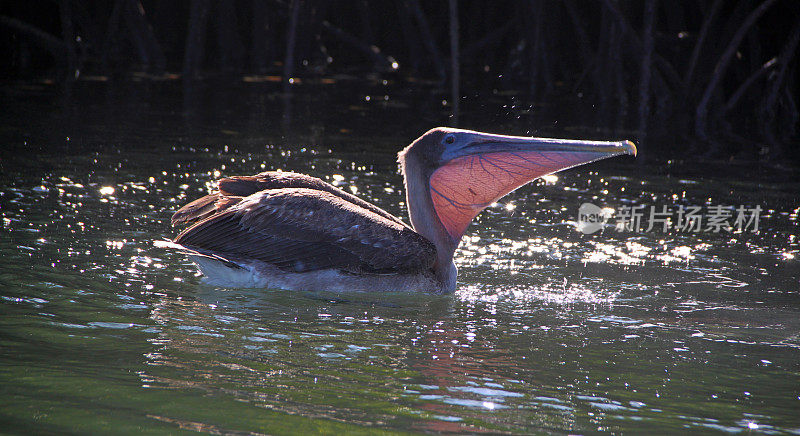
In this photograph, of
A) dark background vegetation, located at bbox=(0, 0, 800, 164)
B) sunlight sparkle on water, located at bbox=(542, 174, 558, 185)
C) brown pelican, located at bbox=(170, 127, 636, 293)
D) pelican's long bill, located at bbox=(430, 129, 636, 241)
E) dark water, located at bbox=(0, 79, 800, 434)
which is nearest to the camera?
Answer: dark water, located at bbox=(0, 79, 800, 434)

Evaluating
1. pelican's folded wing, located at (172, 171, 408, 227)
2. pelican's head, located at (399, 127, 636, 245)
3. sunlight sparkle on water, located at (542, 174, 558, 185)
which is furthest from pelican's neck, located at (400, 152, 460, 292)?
sunlight sparkle on water, located at (542, 174, 558, 185)

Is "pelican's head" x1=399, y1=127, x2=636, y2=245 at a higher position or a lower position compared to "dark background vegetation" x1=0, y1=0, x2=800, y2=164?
lower

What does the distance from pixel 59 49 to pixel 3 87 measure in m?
2.95

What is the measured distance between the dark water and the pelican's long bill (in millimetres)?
564

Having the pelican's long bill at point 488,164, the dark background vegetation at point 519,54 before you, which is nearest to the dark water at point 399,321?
the pelican's long bill at point 488,164

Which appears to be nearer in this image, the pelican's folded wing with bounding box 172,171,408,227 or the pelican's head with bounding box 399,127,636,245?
the pelican's head with bounding box 399,127,636,245

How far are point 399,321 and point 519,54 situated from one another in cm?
1653

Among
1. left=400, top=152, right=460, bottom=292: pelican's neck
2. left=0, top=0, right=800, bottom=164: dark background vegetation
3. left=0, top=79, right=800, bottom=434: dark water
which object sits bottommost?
left=0, top=79, right=800, bottom=434: dark water

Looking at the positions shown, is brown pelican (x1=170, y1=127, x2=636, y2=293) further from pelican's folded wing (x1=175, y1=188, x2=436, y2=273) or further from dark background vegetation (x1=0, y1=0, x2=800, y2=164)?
dark background vegetation (x1=0, y1=0, x2=800, y2=164)

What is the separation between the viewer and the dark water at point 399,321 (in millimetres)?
4391

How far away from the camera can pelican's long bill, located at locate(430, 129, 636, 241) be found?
654 centimetres

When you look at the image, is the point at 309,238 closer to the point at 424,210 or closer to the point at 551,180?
the point at 424,210

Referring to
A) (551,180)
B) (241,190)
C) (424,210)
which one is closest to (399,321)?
(424,210)

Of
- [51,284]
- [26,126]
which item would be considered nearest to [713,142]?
[26,126]
